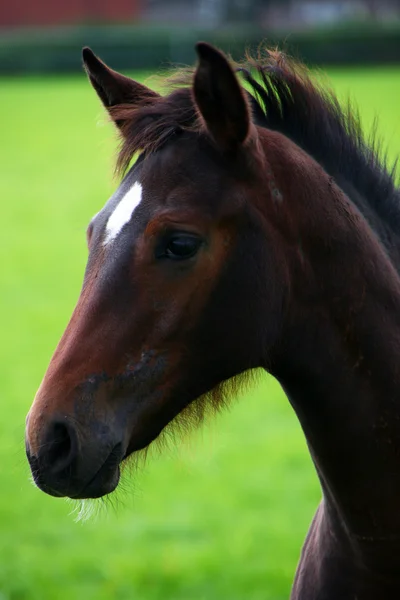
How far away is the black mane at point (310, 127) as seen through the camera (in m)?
2.48

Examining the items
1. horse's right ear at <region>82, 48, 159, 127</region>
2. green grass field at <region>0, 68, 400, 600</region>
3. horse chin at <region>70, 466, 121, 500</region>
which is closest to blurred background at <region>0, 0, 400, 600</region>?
green grass field at <region>0, 68, 400, 600</region>

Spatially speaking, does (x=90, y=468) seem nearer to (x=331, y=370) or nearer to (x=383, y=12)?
(x=331, y=370)

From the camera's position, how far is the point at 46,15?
149 feet

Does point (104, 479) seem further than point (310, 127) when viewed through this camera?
No

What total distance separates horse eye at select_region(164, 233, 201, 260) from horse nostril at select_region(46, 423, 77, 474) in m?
0.49

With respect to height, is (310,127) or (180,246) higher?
(310,127)

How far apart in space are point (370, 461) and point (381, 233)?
2.09ft

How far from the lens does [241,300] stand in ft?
7.37

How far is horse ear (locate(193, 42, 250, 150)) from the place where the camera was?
2.09 meters

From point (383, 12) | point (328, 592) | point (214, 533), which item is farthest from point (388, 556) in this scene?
point (383, 12)

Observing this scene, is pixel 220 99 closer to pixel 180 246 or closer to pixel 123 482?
pixel 180 246

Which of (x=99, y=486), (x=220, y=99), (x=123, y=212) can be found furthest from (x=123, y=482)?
→ (x=220, y=99)

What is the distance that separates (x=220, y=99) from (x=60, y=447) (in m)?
0.93

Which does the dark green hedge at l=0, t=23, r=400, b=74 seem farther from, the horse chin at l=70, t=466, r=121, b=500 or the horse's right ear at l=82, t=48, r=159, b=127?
the horse chin at l=70, t=466, r=121, b=500
